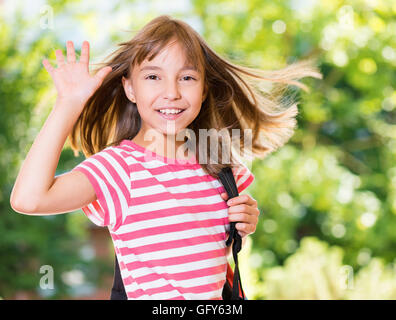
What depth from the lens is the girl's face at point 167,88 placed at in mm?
867

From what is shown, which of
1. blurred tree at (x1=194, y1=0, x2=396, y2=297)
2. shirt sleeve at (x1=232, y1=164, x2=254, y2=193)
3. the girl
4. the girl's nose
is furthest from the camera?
blurred tree at (x1=194, y1=0, x2=396, y2=297)

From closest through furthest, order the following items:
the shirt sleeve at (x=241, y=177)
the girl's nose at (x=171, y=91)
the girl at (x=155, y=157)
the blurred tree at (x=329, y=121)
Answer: the girl at (x=155, y=157) → the girl's nose at (x=171, y=91) → the shirt sleeve at (x=241, y=177) → the blurred tree at (x=329, y=121)

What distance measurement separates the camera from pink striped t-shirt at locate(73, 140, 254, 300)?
0.80m

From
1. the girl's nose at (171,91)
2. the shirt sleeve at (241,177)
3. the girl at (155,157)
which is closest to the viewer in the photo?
the girl at (155,157)

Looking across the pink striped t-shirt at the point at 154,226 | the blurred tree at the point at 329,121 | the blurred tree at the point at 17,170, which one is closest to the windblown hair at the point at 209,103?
the pink striped t-shirt at the point at 154,226

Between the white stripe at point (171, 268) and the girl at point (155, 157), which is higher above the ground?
the girl at point (155, 157)

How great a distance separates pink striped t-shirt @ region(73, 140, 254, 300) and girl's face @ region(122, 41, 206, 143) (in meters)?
0.07

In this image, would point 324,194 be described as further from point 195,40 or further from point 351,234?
point 195,40

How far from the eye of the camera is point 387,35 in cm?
348

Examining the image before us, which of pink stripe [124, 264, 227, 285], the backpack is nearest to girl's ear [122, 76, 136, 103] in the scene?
the backpack

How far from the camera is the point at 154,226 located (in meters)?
0.81

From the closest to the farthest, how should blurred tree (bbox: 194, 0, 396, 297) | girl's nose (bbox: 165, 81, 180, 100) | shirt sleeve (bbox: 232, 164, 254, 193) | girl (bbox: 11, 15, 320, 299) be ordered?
girl (bbox: 11, 15, 320, 299) < girl's nose (bbox: 165, 81, 180, 100) < shirt sleeve (bbox: 232, 164, 254, 193) < blurred tree (bbox: 194, 0, 396, 297)

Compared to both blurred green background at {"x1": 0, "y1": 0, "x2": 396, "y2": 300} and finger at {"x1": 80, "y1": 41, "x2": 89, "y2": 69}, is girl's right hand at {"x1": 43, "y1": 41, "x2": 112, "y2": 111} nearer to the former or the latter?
finger at {"x1": 80, "y1": 41, "x2": 89, "y2": 69}

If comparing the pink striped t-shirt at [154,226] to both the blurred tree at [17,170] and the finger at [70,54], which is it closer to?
the finger at [70,54]
